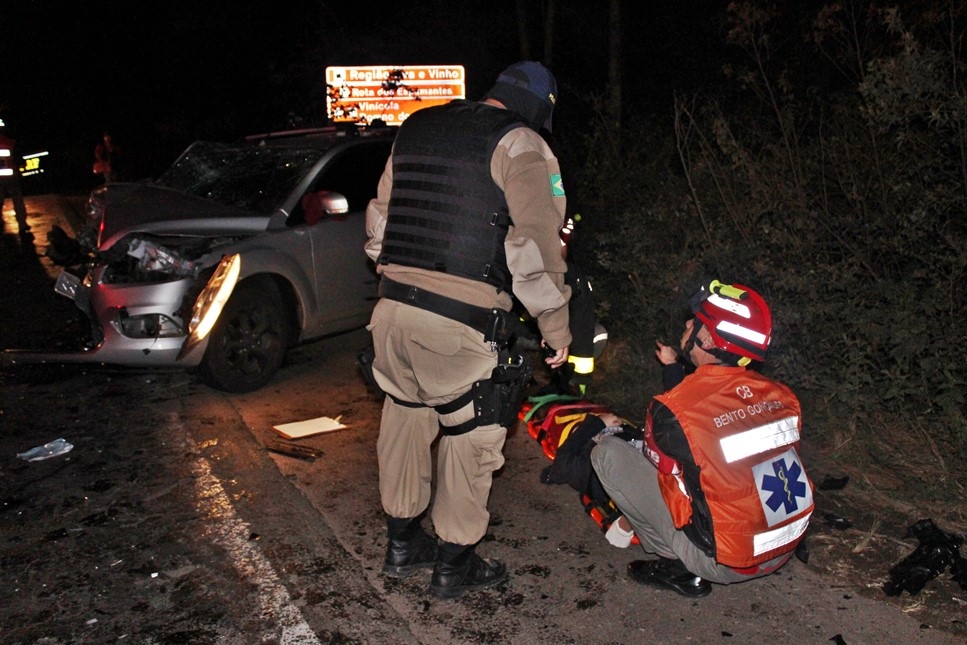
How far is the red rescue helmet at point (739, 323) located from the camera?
3.49 meters

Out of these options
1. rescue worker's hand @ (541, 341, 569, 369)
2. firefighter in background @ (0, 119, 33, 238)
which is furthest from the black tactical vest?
firefighter in background @ (0, 119, 33, 238)

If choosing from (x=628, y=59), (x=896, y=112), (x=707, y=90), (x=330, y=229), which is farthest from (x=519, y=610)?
(x=628, y=59)

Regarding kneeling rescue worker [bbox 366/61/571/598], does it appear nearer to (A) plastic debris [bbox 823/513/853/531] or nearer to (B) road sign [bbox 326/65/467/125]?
(A) plastic debris [bbox 823/513/853/531]

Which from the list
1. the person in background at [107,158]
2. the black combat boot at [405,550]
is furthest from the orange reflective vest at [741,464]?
the person in background at [107,158]

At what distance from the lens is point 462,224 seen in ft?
11.6

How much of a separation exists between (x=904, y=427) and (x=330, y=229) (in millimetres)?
4229

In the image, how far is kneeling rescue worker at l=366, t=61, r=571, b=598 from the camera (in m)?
3.49

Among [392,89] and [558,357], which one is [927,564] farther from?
[392,89]

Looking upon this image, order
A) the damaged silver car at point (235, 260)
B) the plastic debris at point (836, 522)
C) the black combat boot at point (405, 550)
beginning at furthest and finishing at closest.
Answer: the damaged silver car at point (235, 260) < the plastic debris at point (836, 522) < the black combat boot at point (405, 550)

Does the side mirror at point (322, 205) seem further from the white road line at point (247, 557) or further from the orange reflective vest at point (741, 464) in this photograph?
the orange reflective vest at point (741, 464)

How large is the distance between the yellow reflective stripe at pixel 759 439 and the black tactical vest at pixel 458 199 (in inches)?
42.7

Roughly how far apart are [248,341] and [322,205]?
43.6 inches

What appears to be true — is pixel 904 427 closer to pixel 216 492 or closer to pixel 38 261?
pixel 216 492

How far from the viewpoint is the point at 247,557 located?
409 cm
